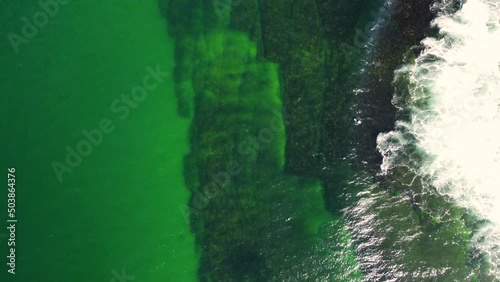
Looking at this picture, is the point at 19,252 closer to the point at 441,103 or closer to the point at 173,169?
the point at 173,169

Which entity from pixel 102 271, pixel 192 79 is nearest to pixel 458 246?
pixel 192 79

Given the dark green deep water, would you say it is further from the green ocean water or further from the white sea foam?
the white sea foam

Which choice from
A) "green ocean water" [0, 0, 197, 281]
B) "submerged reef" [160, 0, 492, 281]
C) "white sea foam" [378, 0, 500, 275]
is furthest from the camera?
"white sea foam" [378, 0, 500, 275]

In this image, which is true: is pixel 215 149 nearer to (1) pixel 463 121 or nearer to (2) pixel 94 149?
(2) pixel 94 149

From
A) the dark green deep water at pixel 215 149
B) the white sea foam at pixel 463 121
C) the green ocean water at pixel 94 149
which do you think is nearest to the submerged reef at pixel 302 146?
the dark green deep water at pixel 215 149

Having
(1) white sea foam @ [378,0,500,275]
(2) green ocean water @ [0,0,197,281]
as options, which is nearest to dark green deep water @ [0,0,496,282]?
(2) green ocean water @ [0,0,197,281]

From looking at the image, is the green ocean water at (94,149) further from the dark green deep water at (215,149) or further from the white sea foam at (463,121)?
the white sea foam at (463,121)

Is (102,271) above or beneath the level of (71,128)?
beneath

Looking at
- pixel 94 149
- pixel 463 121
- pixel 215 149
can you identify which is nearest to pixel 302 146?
pixel 215 149
